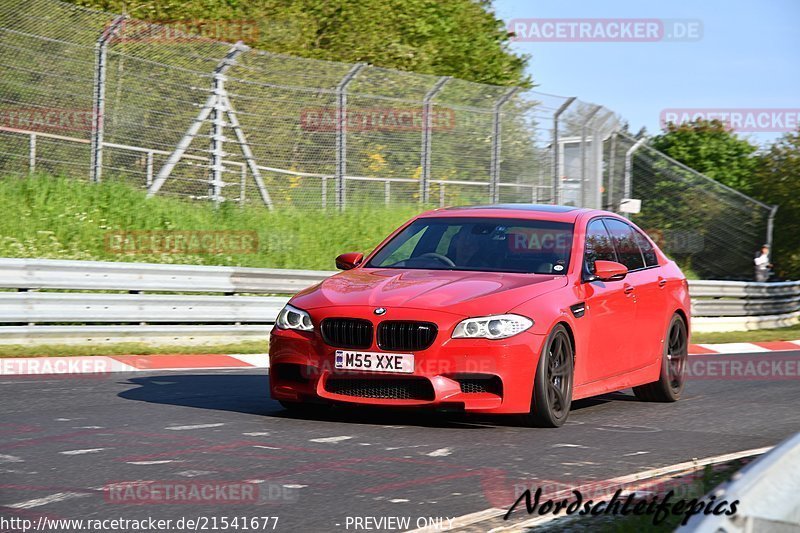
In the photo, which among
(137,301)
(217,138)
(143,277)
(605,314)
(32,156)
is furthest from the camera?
(217,138)

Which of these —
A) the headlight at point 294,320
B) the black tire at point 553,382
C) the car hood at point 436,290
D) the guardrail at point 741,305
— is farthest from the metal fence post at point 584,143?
the headlight at point 294,320

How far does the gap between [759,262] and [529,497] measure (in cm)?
2694

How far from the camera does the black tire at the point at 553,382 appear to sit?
8.26 m

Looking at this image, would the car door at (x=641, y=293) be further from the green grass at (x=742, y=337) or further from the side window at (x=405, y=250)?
the green grass at (x=742, y=337)

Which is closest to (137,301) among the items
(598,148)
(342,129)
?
(342,129)

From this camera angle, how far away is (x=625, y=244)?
34.4ft

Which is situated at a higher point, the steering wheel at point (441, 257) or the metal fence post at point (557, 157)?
the metal fence post at point (557, 157)

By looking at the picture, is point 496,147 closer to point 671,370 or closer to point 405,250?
point 671,370

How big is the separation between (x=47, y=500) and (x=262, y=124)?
44.8 ft

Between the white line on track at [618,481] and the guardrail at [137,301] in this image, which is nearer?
the white line on track at [618,481]

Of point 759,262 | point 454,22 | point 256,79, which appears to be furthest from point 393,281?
point 454,22

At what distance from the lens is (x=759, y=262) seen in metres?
31.5

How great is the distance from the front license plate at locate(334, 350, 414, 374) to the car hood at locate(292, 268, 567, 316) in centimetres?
33

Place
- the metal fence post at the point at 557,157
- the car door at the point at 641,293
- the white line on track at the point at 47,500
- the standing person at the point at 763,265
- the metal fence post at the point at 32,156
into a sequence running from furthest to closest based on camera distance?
1. the standing person at the point at 763,265
2. the metal fence post at the point at 557,157
3. the metal fence post at the point at 32,156
4. the car door at the point at 641,293
5. the white line on track at the point at 47,500
